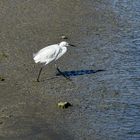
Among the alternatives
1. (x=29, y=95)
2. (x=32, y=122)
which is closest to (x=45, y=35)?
(x=29, y=95)

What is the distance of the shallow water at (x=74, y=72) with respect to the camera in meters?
10.9

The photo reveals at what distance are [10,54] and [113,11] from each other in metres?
4.64

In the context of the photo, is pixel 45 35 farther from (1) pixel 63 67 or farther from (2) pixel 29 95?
(2) pixel 29 95

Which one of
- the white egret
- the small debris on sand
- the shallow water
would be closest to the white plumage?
the white egret

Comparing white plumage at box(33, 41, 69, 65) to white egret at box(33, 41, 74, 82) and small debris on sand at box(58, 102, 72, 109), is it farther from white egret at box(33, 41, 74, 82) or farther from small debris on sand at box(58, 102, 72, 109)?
small debris on sand at box(58, 102, 72, 109)

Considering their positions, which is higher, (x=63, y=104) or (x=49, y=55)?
(x=49, y=55)

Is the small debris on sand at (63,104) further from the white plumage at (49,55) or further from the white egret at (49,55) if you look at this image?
the white plumage at (49,55)

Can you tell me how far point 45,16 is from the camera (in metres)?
17.4

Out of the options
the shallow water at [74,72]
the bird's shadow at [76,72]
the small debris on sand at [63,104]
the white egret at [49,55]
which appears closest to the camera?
the shallow water at [74,72]

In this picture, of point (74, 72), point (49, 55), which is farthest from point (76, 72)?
point (49, 55)

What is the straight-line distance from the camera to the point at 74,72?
530 inches

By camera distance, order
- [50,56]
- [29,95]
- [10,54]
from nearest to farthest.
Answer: [29,95] < [50,56] < [10,54]

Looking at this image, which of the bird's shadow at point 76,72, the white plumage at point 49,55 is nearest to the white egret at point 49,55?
the white plumage at point 49,55

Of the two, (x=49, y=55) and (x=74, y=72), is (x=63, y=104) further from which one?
(x=74, y=72)
